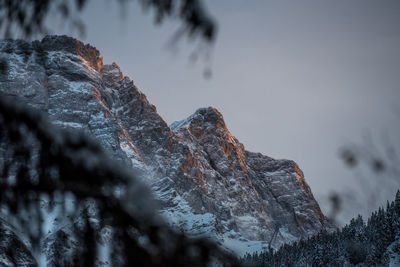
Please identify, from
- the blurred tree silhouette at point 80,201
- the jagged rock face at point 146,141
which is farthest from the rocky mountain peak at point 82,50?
the blurred tree silhouette at point 80,201

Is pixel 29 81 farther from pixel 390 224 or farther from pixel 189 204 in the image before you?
pixel 390 224

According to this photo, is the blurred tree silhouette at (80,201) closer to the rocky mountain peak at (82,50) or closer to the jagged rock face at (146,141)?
the jagged rock face at (146,141)

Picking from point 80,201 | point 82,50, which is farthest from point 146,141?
point 80,201

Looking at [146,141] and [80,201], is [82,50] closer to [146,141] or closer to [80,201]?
[146,141]

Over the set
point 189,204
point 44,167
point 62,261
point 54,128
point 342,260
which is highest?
point 189,204

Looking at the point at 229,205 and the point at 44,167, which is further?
the point at 229,205

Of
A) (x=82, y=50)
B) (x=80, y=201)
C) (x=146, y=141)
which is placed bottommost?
(x=80, y=201)

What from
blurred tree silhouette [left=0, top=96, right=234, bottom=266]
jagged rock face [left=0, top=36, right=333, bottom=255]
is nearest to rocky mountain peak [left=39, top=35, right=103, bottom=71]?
jagged rock face [left=0, top=36, right=333, bottom=255]

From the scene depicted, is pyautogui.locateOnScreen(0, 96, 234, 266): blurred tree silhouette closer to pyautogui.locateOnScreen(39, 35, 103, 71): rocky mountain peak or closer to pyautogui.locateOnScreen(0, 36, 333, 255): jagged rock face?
pyautogui.locateOnScreen(0, 36, 333, 255): jagged rock face

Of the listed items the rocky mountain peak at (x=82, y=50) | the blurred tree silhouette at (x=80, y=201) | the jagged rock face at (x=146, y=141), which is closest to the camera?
the blurred tree silhouette at (x=80, y=201)

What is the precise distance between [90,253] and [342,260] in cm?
6408

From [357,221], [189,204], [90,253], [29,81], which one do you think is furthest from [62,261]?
[189,204]

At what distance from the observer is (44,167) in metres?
2.64

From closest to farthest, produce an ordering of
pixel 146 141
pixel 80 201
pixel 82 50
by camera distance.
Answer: pixel 80 201, pixel 82 50, pixel 146 141
